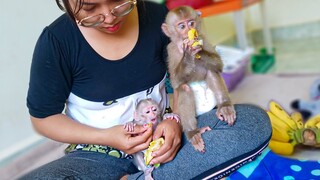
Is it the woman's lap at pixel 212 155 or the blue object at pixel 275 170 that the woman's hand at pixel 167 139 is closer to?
the woman's lap at pixel 212 155

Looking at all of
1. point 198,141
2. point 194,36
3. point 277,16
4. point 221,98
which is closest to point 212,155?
point 198,141

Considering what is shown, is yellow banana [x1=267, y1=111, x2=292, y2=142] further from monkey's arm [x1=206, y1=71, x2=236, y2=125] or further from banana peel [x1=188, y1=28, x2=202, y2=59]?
banana peel [x1=188, y1=28, x2=202, y2=59]

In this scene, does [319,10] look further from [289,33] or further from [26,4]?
[26,4]

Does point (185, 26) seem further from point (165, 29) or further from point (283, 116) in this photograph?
point (283, 116)

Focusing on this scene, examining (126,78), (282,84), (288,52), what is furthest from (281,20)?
(126,78)

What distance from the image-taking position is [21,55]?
1.55m

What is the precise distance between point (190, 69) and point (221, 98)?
10 centimetres

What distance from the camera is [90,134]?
88 cm

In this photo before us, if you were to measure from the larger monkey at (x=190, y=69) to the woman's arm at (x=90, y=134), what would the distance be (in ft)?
0.36

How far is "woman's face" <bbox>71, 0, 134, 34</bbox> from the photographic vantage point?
2.54 feet

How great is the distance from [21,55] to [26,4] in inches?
8.7

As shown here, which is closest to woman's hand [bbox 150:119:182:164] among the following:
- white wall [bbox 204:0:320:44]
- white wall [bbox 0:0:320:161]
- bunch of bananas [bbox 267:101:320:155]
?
bunch of bananas [bbox 267:101:320:155]

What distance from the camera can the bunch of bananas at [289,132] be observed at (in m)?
1.11

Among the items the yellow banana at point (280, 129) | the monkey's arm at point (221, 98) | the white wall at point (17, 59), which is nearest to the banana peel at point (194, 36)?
the monkey's arm at point (221, 98)
